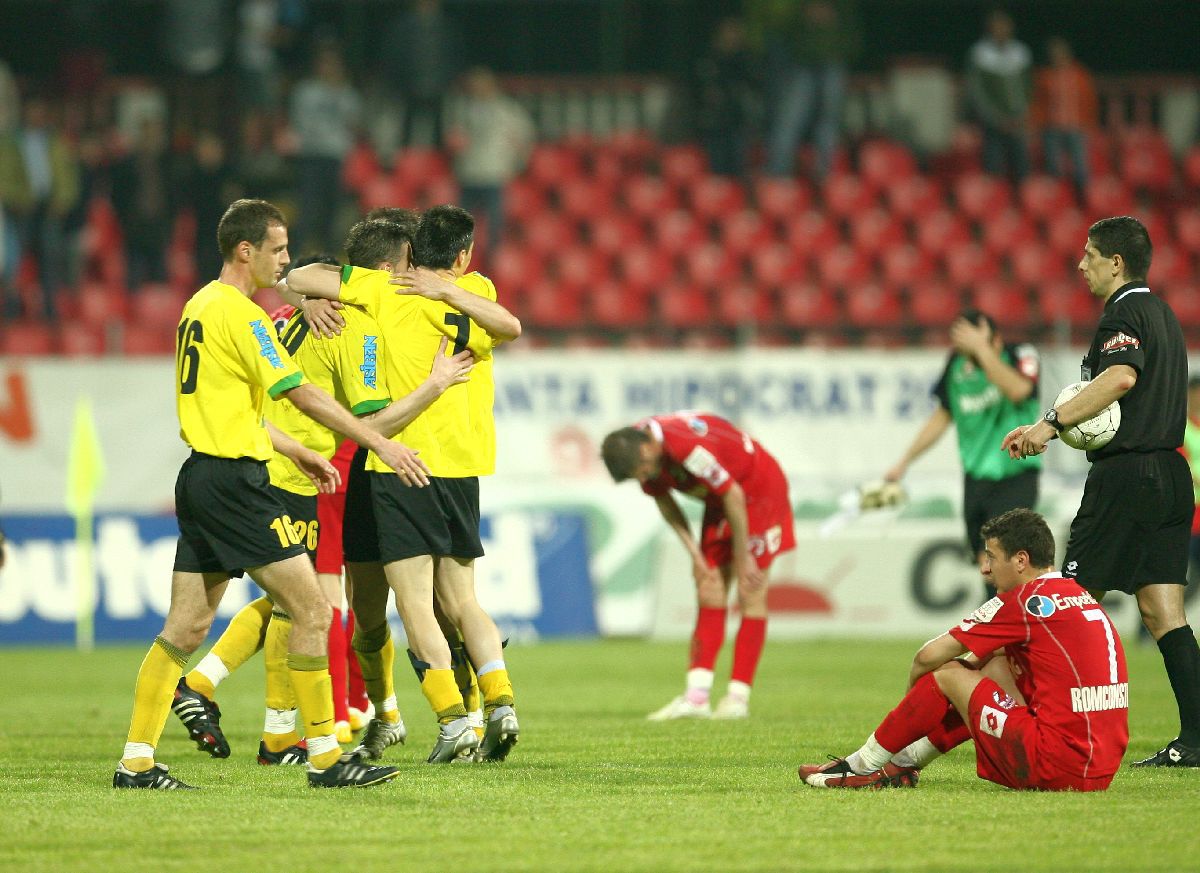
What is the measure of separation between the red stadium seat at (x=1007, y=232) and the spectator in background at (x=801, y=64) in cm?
206

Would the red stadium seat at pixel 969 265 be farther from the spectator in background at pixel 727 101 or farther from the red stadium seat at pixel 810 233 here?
the spectator in background at pixel 727 101

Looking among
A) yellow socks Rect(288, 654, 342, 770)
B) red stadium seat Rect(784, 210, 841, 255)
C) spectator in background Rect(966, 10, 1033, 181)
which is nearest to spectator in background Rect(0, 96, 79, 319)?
red stadium seat Rect(784, 210, 841, 255)

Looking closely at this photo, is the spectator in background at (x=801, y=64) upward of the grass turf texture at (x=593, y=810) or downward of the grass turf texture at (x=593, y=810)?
upward

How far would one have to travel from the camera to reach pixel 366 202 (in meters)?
19.1

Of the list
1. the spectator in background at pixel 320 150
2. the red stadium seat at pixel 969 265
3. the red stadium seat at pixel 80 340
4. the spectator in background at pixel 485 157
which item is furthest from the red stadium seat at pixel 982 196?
the red stadium seat at pixel 80 340

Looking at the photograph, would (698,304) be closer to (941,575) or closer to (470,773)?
(941,575)

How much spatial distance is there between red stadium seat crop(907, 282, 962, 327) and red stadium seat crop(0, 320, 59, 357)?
888 centimetres

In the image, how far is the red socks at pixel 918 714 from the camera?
6.05m

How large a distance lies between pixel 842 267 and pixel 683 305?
189 centimetres

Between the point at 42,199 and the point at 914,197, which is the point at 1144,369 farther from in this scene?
the point at 42,199

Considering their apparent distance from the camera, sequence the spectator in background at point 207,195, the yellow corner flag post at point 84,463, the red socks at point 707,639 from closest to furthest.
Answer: the red socks at point 707,639 < the yellow corner flag post at point 84,463 < the spectator in background at point 207,195

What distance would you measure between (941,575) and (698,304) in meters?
4.71

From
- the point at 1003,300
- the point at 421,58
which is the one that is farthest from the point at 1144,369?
the point at 421,58

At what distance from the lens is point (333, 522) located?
7.93 metres
